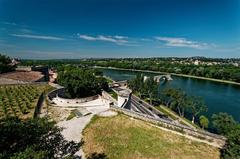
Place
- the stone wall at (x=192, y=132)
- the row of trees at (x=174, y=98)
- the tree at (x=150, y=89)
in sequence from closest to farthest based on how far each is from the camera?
the stone wall at (x=192, y=132) < the row of trees at (x=174, y=98) < the tree at (x=150, y=89)

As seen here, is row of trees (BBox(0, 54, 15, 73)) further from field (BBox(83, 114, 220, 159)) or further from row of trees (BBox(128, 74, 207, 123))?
field (BBox(83, 114, 220, 159))

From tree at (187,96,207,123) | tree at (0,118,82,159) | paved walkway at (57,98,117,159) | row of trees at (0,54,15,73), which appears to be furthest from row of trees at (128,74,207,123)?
row of trees at (0,54,15,73)

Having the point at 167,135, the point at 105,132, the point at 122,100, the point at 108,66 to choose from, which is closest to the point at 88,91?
the point at 122,100

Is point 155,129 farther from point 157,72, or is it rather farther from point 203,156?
point 157,72

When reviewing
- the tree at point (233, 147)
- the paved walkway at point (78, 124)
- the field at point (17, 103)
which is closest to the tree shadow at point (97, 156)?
the paved walkway at point (78, 124)

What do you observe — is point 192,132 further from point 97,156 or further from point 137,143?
point 97,156

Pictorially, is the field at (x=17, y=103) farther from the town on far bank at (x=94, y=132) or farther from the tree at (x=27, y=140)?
the tree at (x=27, y=140)

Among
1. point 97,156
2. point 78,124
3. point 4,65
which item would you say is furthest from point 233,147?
point 4,65
